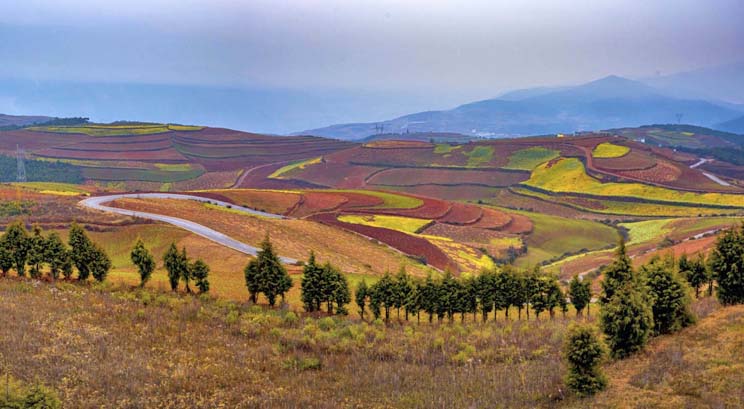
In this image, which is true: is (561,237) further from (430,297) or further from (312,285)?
(312,285)

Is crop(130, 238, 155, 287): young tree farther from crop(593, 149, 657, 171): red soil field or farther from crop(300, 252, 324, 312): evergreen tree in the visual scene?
crop(593, 149, 657, 171): red soil field

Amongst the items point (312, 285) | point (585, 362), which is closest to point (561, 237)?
point (312, 285)

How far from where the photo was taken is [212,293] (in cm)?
4453

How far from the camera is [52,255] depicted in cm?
4231

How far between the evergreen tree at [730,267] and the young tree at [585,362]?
17.9 meters

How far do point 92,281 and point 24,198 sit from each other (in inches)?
2089

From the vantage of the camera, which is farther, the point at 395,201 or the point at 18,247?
the point at 395,201

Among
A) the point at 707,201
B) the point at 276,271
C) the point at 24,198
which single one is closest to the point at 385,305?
the point at 276,271

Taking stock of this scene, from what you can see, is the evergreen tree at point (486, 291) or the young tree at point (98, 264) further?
the young tree at point (98, 264)

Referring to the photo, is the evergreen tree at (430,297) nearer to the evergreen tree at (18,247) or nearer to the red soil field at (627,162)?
the evergreen tree at (18,247)

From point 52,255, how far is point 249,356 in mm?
26032

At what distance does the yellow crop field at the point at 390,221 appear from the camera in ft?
335

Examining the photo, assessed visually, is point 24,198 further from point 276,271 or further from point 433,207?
point 433,207

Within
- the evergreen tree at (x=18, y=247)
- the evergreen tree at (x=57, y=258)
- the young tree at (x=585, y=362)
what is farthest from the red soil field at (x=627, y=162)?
the evergreen tree at (x=18, y=247)
